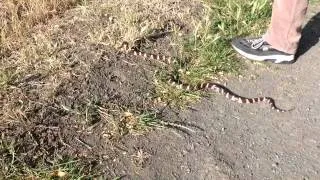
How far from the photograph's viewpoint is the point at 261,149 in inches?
158

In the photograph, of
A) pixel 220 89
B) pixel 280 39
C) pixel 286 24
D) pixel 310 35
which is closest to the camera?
pixel 220 89

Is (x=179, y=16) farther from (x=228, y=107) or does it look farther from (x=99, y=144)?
(x=99, y=144)

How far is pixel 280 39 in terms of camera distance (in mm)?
4898

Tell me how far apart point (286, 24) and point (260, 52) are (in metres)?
0.40

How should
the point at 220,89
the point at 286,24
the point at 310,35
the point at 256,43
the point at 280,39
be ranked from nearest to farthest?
the point at 220,89 → the point at 286,24 → the point at 280,39 → the point at 256,43 → the point at 310,35

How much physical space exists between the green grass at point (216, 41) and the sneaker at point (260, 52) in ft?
0.32

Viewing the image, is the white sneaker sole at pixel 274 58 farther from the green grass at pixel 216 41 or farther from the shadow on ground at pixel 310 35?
the shadow on ground at pixel 310 35

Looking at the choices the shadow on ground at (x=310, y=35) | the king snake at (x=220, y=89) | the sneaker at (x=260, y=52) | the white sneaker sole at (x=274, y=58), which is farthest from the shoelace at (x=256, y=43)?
the king snake at (x=220, y=89)

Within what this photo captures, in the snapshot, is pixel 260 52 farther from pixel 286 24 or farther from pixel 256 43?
pixel 286 24

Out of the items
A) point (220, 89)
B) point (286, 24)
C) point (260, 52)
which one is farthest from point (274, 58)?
point (220, 89)

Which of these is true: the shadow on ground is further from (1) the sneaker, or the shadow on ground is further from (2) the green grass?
(2) the green grass

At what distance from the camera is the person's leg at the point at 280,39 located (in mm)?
4656

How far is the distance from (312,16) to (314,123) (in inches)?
77.7

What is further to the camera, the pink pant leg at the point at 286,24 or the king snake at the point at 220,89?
the pink pant leg at the point at 286,24
